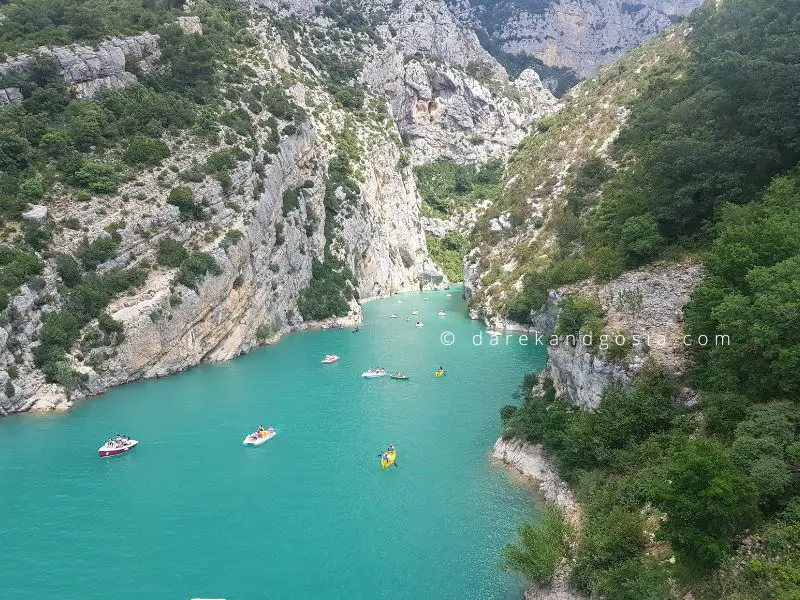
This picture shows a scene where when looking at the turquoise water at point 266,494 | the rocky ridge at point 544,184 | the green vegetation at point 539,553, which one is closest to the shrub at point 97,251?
the turquoise water at point 266,494

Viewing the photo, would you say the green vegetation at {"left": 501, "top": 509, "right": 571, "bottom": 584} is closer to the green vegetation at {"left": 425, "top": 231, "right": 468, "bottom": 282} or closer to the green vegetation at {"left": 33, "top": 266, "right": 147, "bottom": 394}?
the green vegetation at {"left": 33, "top": 266, "right": 147, "bottom": 394}

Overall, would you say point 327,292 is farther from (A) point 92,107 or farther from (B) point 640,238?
(B) point 640,238

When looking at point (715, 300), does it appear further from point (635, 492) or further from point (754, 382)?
point (635, 492)

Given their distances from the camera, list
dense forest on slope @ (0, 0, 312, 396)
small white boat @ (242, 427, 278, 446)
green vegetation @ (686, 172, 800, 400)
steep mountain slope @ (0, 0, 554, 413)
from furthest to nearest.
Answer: steep mountain slope @ (0, 0, 554, 413) → dense forest on slope @ (0, 0, 312, 396) → small white boat @ (242, 427, 278, 446) → green vegetation @ (686, 172, 800, 400)

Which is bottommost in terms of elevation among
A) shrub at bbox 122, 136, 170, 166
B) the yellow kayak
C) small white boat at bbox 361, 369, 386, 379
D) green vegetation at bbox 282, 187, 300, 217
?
the yellow kayak

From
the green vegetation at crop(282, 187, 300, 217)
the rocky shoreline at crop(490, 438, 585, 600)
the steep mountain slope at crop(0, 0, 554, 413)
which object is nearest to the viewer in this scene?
the rocky shoreline at crop(490, 438, 585, 600)

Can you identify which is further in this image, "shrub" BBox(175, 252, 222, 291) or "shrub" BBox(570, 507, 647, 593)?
"shrub" BBox(175, 252, 222, 291)

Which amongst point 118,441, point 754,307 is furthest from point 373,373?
point 754,307

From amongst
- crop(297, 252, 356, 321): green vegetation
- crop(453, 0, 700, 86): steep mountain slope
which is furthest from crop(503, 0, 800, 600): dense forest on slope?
crop(453, 0, 700, 86): steep mountain slope

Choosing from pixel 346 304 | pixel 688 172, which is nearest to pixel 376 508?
pixel 688 172
